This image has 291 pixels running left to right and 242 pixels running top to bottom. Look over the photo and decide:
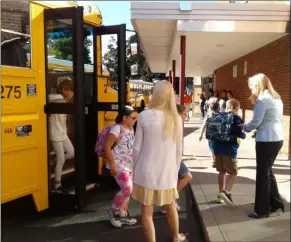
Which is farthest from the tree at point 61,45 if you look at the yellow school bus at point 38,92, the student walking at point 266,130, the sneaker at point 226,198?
the sneaker at point 226,198

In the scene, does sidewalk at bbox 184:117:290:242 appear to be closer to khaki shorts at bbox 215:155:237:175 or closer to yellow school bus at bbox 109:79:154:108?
khaki shorts at bbox 215:155:237:175

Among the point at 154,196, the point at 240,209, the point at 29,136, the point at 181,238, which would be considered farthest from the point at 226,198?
the point at 29,136

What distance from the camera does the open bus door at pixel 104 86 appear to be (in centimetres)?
521

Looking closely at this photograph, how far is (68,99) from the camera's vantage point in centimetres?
461

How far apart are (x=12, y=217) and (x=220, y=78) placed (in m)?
14.9

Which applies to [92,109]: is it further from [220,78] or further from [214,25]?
[220,78]

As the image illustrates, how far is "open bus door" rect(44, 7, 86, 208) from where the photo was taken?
4289mm

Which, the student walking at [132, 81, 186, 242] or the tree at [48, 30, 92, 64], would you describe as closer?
the student walking at [132, 81, 186, 242]

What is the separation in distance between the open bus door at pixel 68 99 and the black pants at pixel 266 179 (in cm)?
212

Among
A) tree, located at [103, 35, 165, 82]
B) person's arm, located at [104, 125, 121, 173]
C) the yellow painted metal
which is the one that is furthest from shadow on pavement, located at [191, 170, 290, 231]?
tree, located at [103, 35, 165, 82]

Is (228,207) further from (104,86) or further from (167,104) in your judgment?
(104,86)

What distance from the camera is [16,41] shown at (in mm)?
3984

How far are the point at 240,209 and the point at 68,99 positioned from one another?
2.57 m

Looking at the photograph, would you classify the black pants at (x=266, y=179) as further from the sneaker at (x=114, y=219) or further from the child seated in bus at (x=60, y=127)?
the child seated in bus at (x=60, y=127)
